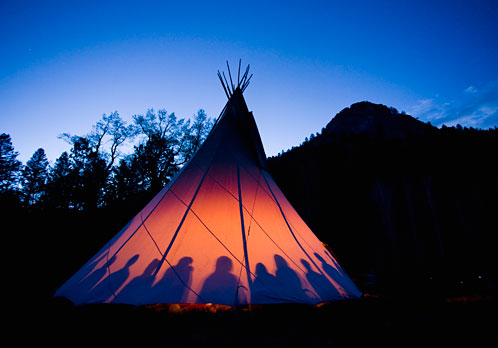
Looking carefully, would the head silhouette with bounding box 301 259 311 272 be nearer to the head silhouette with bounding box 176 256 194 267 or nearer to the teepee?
the teepee

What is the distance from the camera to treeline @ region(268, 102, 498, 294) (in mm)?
6023

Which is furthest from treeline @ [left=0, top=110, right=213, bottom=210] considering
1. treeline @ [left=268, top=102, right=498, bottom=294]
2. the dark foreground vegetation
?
treeline @ [left=268, top=102, right=498, bottom=294]

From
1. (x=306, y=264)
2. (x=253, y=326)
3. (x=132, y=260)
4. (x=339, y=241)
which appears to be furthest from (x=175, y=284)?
(x=339, y=241)

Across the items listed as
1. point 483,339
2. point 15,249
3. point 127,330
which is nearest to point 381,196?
point 483,339

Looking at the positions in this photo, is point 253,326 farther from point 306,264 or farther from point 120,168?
point 120,168

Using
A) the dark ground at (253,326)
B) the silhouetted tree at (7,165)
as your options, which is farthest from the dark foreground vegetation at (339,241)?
the silhouetted tree at (7,165)

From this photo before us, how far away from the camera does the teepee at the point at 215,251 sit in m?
1.94

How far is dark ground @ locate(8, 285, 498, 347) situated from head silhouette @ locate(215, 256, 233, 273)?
0.40 meters

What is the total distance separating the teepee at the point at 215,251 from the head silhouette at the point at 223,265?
1 cm

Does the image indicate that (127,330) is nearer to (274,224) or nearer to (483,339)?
(274,224)

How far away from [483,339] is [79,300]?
3.75 meters

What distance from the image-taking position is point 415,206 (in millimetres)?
6770

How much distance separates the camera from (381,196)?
23.6 feet

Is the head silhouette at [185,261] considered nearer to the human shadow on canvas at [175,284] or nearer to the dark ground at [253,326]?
the human shadow on canvas at [175,284]
